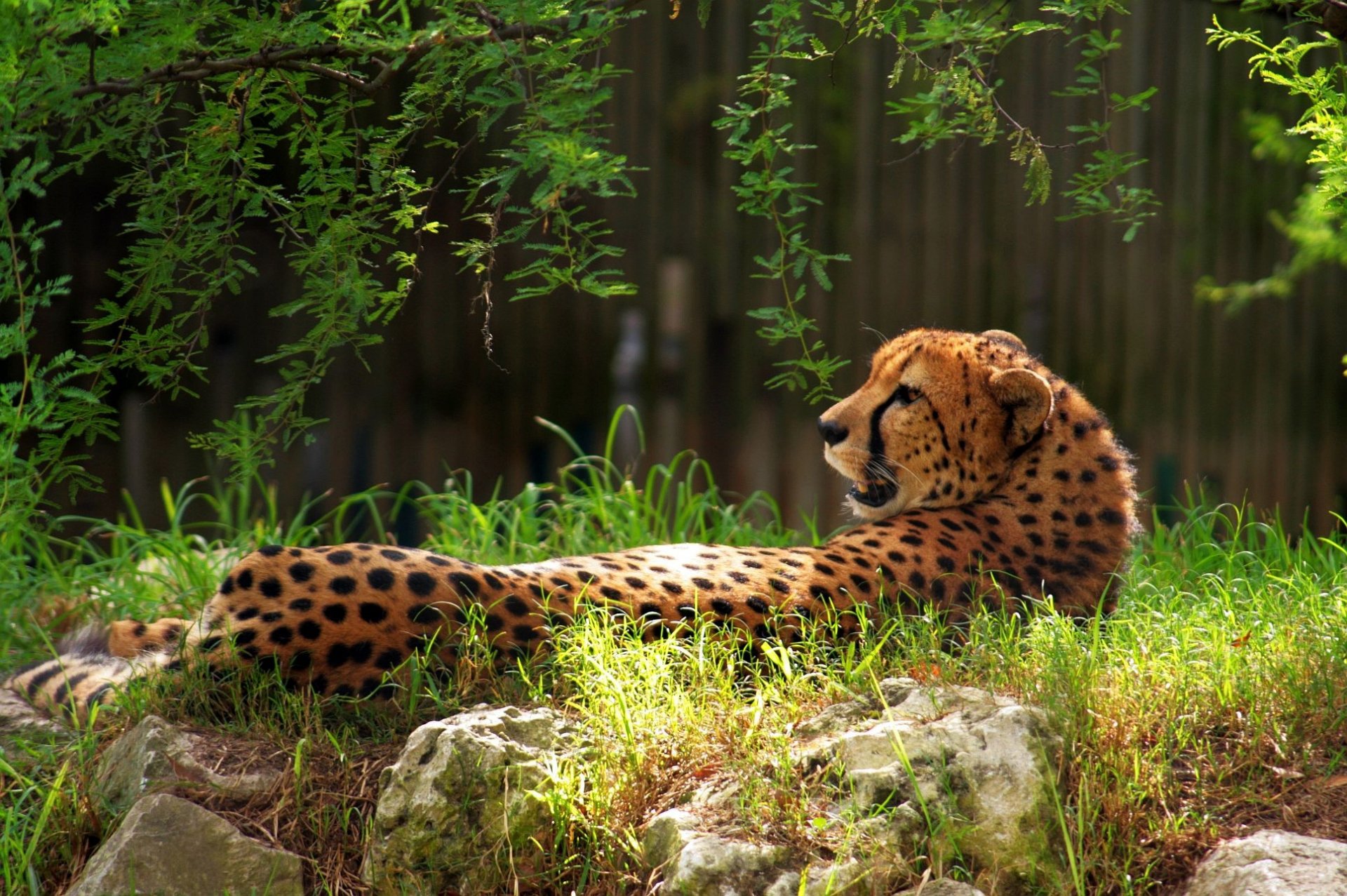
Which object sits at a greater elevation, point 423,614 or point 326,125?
point 326,125

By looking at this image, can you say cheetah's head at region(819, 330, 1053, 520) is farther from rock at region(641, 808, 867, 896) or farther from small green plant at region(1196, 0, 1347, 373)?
rock at region(641, 808, 867, 896)

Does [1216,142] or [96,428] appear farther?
[1216,142]

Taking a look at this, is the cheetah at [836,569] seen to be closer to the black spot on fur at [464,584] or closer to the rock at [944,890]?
the black spot on fur at [464,584]

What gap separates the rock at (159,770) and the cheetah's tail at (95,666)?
0.91 feet

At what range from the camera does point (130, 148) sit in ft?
11.6

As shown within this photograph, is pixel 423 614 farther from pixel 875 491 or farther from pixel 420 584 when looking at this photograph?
pixel 875 491

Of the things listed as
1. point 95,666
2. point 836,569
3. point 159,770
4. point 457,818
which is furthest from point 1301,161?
point 159,770

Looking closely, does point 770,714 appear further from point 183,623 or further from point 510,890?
point 183,623

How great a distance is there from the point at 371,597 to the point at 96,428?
0.78 meters

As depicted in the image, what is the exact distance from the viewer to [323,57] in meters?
3.12

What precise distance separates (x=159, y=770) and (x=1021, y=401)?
2.35m

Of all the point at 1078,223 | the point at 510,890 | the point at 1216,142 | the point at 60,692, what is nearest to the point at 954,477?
the point at 510,890

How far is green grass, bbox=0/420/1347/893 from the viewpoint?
2.76 m

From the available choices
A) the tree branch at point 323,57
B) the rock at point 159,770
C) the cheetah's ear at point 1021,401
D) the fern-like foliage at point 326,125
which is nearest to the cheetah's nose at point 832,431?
the fern-like foliage at point 326,125
